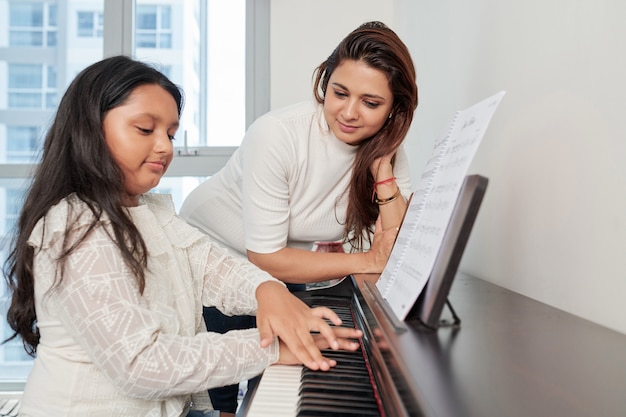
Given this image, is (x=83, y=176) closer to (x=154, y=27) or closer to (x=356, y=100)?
(x=356, y=100)

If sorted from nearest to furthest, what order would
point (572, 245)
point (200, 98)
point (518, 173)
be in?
point (572, 245) → point (518, 173) → point (200, 98)

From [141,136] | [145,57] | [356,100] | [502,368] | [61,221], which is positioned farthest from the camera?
[145,57]

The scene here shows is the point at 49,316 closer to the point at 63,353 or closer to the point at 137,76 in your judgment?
the point at 63,353

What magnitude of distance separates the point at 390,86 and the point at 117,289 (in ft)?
2.65

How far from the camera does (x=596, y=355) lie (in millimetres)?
747

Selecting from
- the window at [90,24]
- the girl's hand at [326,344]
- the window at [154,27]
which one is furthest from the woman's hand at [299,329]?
the window at [90,24]

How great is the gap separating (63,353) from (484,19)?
4.32 feet

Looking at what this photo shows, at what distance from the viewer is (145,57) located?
3.21 m

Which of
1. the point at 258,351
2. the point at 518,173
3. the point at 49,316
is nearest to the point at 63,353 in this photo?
the point at 49,316

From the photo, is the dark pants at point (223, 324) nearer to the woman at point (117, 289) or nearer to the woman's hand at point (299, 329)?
the woman at point (117, 289)

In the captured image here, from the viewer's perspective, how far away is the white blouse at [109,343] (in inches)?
35.7

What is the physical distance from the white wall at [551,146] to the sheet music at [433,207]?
26cm

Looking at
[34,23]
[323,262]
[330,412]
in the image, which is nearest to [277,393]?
[330,412]

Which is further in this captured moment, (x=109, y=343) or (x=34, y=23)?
(x=34, y=23)
